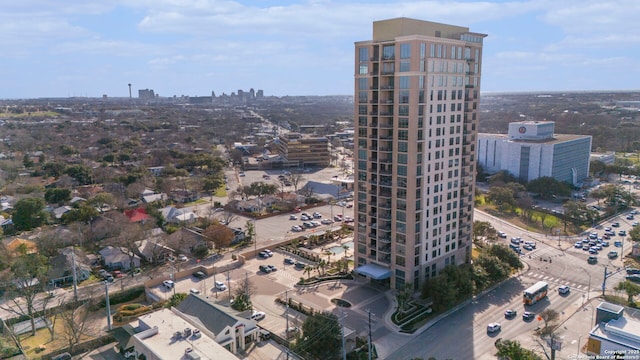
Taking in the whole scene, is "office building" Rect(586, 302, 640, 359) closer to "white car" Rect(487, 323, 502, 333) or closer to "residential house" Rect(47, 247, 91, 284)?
"white car" Rect(487, 323, 502, 333)

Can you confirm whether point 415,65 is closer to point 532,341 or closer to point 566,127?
point 532,341

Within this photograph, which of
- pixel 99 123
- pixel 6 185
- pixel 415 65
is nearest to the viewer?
pixel 415 65

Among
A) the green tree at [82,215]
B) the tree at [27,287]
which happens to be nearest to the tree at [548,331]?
the tree at [27,287]

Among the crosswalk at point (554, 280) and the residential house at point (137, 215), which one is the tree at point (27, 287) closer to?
the residential house at point (137, 215)

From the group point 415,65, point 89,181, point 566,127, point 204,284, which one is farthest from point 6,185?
point 566,127

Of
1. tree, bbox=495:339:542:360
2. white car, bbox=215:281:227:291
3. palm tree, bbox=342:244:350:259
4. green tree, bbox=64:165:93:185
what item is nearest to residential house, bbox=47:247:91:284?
white car, bbox=215:281:227:291

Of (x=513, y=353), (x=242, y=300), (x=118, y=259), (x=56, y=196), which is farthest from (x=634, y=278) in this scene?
(x=56, y=196)

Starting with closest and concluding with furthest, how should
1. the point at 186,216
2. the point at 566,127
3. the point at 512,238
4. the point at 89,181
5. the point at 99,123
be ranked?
1. the point at 512,238
2. the point at 186,216
3. the point at 89,181
4. the point at 566,127
5. the point at 99,123
